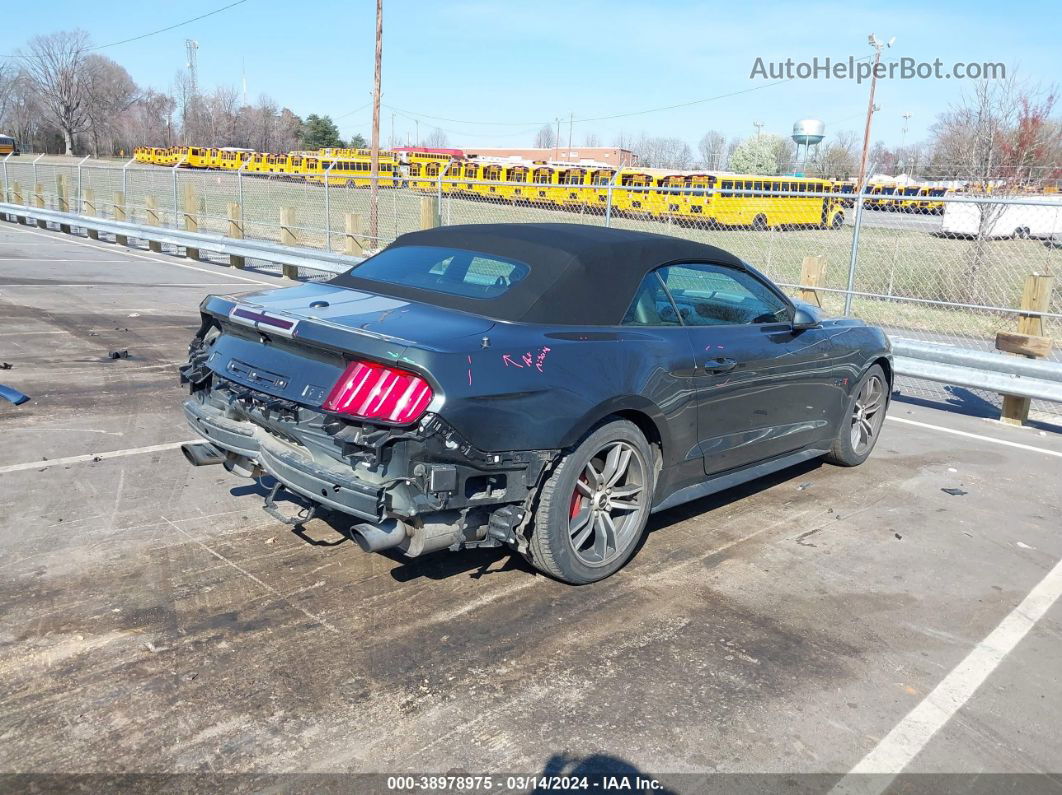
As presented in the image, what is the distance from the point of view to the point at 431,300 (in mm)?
4297

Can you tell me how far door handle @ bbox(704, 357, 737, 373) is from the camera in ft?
15.0

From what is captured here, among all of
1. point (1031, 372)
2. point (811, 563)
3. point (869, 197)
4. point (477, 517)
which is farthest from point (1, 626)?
point (869, 197)

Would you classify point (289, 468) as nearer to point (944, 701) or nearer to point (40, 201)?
point (944, 701)

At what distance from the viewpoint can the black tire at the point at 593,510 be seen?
3859 millimetres

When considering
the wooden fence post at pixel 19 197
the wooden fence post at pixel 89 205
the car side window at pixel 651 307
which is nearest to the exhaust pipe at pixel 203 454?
the car side window at pixel 651 307

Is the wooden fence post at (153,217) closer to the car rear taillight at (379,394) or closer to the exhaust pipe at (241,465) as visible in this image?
the exhaust pipe at (241,465)

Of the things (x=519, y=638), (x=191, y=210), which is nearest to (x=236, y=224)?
(x=191, y=210)

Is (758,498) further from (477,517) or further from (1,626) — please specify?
(1,626)

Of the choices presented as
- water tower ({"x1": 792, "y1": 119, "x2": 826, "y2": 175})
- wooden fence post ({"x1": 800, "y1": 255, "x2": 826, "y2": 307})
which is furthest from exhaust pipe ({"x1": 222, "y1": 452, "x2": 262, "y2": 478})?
water tower ({"x1": 792, "y1": 119, "x2": 826, "y2": 175})

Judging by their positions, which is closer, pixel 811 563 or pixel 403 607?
pixel 403 607

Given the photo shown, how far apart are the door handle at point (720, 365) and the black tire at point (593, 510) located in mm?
606

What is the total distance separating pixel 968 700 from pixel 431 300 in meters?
2.88

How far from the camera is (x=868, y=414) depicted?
252 inches

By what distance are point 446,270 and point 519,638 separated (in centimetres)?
198
